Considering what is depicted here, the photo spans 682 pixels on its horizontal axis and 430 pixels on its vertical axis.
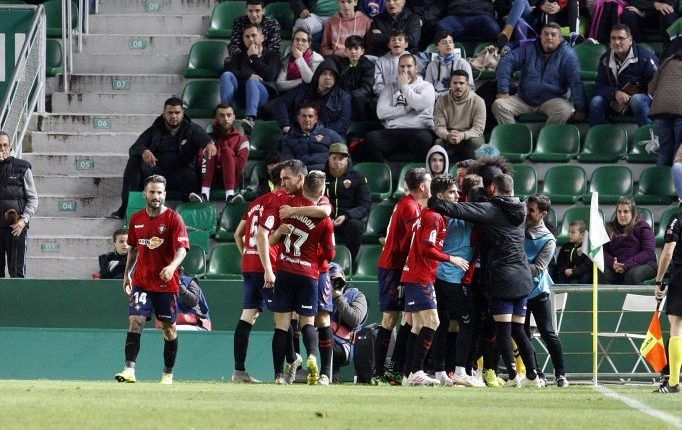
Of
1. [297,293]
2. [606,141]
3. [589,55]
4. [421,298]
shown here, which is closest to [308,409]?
[297,293]

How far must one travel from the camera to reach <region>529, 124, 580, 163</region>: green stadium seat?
17.5 meters

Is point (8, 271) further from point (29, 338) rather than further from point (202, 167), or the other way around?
point (202, 167)

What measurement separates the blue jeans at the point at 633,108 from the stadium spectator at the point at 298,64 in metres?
3.74

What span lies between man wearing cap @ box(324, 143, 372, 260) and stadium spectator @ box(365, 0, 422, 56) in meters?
3.02

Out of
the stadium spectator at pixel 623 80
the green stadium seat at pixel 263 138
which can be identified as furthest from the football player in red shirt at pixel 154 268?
the stadium spectator at pixel 623 80

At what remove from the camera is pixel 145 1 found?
20.7m

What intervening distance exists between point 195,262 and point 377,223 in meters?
2.30

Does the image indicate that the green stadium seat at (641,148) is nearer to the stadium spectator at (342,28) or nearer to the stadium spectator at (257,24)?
the stadium spectator at (342,28)

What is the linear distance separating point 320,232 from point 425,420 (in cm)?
487

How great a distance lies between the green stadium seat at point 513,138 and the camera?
1748 centimetres

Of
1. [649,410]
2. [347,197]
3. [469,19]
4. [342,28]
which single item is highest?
[469,19]

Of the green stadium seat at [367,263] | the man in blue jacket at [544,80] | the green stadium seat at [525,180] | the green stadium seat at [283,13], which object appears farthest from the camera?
the green stadium seat at [283,13]

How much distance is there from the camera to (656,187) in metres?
17.1

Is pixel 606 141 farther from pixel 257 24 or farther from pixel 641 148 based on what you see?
pixel 257 24
